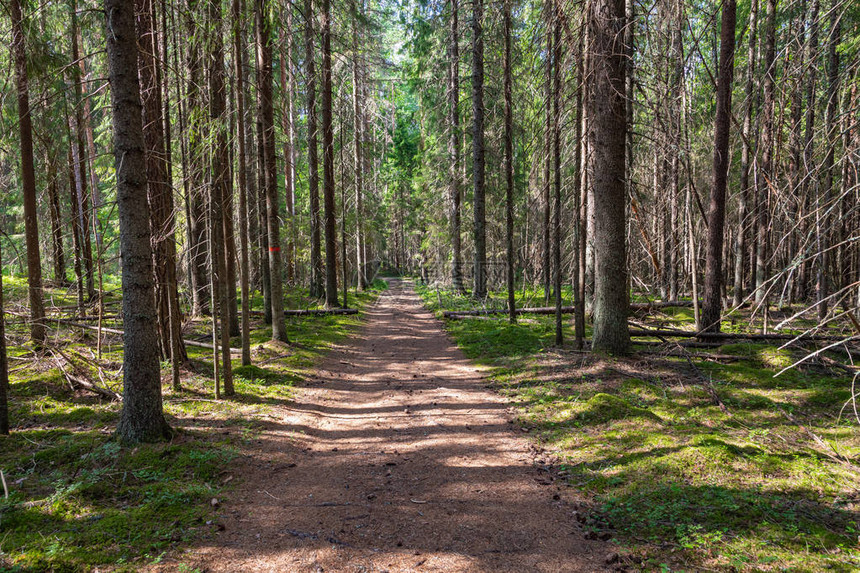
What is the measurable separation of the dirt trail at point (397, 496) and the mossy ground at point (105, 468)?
35cm

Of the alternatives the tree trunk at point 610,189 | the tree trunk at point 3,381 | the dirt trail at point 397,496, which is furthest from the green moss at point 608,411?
the tree trunk at point 3,381

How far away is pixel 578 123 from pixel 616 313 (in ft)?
12.6

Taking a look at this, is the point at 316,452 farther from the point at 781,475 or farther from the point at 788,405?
the point at 788,405

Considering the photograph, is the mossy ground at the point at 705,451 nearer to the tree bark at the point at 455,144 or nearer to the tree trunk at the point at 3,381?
the tree trunk at the point at 3,381

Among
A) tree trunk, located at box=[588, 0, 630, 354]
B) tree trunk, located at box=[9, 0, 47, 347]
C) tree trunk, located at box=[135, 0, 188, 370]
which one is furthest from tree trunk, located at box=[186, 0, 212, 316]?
tree trunk, located at box=[588, 0, 630, 354]

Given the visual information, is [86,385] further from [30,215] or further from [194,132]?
[194,132]

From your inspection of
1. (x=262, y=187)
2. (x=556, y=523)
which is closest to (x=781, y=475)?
(x=556, y=523)

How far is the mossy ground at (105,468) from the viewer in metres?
3.46

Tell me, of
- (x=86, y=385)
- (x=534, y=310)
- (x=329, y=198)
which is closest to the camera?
(x=86, y=385)

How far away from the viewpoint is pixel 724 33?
379 inches

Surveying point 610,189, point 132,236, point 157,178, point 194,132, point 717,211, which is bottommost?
point 132,236

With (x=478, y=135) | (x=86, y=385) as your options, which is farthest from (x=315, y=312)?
(x=86, y=385)

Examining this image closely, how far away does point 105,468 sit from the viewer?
4.60 metres

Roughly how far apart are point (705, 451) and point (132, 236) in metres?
6.48
